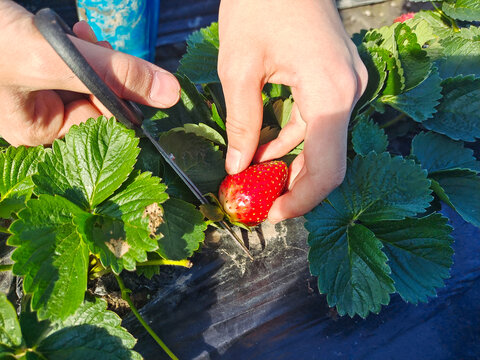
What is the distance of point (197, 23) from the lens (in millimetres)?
2119

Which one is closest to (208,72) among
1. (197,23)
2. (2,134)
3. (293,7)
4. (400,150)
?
(293,7)

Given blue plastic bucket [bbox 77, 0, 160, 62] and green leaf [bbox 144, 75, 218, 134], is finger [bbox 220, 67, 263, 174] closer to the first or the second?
green leaf [bbox 144, 75, 218, 134]

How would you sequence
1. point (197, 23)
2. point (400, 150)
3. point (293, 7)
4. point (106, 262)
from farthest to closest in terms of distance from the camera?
1. point (197, 23)
2. point (400, 150)
3. point (293, 7)
4. point (106, 262)

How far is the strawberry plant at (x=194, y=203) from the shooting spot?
29.4 inches

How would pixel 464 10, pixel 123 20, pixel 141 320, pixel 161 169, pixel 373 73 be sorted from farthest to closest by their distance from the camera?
pixel 123 20 < pixel 464 10 < pixel 373 73 < pixel 161 169 < pixel 141 320

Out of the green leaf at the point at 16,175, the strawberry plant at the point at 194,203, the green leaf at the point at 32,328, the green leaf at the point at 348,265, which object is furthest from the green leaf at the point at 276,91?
the green leaf at the point at 32,328

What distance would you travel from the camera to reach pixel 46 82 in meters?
0.81

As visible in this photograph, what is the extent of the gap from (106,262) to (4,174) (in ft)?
1.11

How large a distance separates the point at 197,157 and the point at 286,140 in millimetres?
214

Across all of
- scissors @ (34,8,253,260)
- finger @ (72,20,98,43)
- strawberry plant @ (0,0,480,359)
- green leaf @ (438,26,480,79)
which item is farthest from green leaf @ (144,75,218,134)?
green leaf @ (438,26,480,79)

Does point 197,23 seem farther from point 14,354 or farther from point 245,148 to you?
point 14,354

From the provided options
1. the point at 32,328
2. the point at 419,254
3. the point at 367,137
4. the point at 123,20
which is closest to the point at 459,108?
the point at 367,137

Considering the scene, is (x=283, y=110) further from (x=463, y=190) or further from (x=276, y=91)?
(x=463, y=190)

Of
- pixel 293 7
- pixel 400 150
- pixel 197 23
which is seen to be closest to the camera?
pixel 293 7
